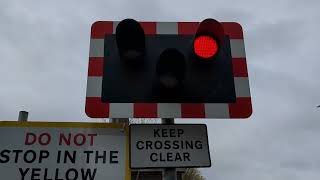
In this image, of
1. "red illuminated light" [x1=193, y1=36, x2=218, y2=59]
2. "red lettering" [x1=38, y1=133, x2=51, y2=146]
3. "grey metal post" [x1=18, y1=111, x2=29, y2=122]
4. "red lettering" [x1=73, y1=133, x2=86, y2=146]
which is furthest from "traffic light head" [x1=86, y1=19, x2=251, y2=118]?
"grey metal post" [x1=18, y1=111, x2=29, y2=122]

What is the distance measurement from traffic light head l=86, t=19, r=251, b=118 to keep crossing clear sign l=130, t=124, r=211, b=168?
9cm

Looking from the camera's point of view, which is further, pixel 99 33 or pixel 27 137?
pixel 99 33

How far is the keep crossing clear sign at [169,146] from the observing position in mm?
2350

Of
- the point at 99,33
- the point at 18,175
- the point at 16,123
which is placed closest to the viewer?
the point at 18,175

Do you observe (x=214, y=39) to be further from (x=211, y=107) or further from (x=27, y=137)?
(x=27, y=137)

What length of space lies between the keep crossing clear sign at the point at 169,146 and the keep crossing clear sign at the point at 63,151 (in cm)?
9

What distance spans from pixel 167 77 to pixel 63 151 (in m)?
0.80

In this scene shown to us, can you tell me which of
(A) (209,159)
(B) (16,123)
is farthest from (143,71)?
(B) (16,123)

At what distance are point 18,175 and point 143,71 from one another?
1018 millimetres

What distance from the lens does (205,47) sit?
256 centimetres

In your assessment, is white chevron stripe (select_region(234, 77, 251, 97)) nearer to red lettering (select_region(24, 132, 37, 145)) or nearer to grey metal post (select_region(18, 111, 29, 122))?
red lettering (select_region(24, 132, 37, 145))

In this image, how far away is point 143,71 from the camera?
8.46 ft

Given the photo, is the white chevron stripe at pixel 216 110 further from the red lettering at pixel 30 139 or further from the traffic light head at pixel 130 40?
the red lettering at pixel 30 139

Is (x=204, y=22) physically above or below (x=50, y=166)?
above
